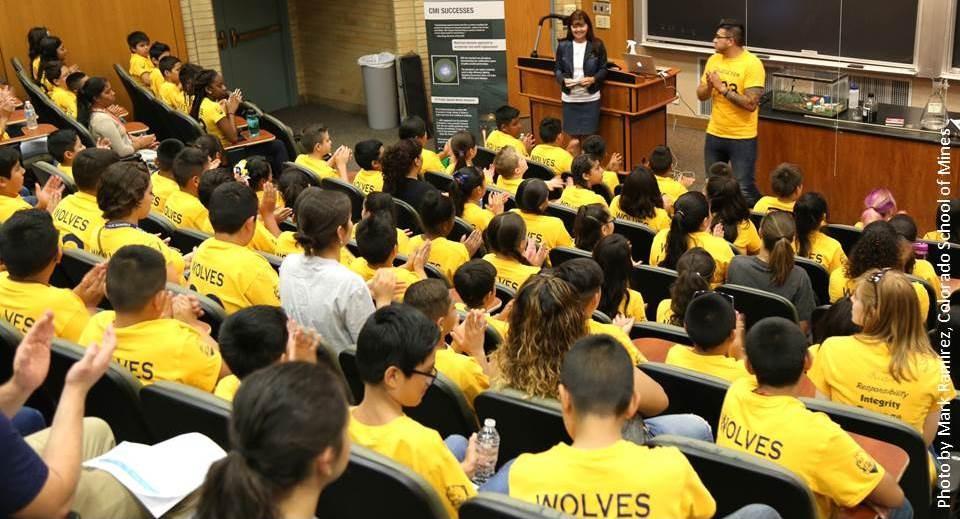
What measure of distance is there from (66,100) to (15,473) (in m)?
8.54

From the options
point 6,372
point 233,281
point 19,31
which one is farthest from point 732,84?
point 19,31

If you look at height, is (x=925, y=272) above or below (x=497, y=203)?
below

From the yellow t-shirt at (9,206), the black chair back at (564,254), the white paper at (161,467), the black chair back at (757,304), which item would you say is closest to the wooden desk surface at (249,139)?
the yellow t-shirt at (9,206)

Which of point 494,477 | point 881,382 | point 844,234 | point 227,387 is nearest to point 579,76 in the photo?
point 844,234

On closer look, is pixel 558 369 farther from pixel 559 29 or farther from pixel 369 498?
pixel 559 29

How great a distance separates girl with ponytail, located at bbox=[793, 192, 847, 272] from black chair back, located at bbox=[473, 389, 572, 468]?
3.10m

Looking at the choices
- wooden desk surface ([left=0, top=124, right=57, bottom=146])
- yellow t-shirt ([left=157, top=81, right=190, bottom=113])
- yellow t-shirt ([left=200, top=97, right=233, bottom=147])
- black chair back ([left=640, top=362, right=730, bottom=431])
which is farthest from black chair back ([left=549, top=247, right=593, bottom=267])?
yellow t-shirt ([left=157, top=81, right=190, bottom=113])

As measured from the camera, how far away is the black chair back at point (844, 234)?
6445 mm

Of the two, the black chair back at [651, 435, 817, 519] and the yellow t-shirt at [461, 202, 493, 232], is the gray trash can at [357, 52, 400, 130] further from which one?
the black chair back at [651, 435, 817, 519]

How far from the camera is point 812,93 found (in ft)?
29.5

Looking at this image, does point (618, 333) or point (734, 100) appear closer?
point (618, 333)

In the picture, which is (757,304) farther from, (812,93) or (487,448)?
(812,93)

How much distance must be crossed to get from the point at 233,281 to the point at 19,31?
26.0 feet

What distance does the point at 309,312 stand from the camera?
14.3 feet
